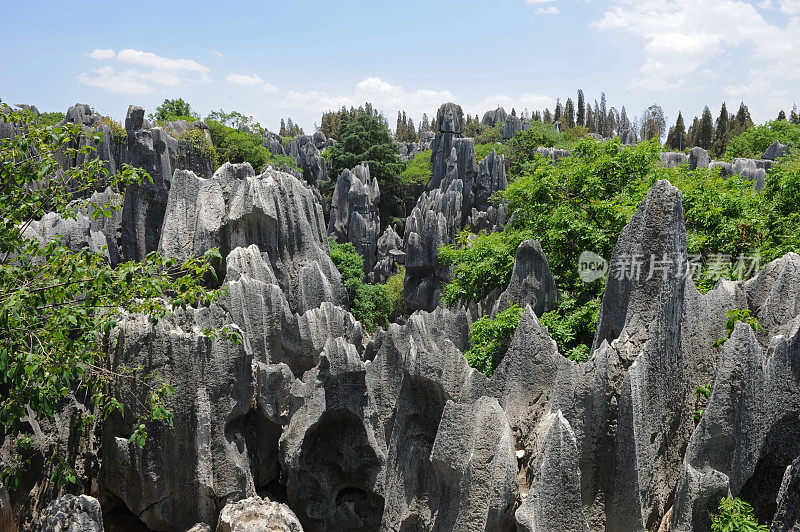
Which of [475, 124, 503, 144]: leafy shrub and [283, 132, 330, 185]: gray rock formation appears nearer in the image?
[283, 132, 330, 185]: gray rock formation

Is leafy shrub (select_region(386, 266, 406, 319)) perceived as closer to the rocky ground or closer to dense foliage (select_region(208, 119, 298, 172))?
dense foliage (select_region(208, 119, 298, 172))

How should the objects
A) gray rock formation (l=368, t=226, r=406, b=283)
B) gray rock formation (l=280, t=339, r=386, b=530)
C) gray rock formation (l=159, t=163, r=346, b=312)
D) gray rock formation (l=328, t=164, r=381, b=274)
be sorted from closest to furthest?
gray rock formation (l=280, t=339, r=386, b=530) → gray rock formation (l=159, t=163, r=346, b=312) → gray rock formation (l=328, t=164, r=381, b=274) → gray rock formation (l=368, t=226, r=406, b=283)

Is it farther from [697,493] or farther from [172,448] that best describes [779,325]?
[172,448]

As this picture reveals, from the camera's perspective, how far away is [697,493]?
5781mm

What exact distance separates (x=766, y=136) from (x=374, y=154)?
105ft

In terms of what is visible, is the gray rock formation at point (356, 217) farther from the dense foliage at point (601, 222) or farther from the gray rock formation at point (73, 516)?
the gray rock formation at point (73, 516)

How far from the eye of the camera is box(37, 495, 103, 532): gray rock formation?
5332 millimetres

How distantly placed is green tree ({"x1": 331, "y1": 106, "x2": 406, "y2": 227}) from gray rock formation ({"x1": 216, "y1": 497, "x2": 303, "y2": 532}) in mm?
33678

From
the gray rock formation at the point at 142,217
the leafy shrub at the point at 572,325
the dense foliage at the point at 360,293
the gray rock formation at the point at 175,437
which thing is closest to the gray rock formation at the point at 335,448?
the gray rock formation at the point at 175,437

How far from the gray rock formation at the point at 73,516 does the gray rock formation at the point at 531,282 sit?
7.68 metres

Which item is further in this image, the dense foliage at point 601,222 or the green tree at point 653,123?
the green tree at point 653,123

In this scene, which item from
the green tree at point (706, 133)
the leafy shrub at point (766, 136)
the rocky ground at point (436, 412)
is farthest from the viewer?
the green tree at point (706, 133)

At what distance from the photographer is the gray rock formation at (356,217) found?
115ft

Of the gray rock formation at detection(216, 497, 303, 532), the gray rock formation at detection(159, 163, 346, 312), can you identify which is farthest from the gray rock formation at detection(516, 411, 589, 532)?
the gray rock formation at detection(159, 163, 346, 312)
